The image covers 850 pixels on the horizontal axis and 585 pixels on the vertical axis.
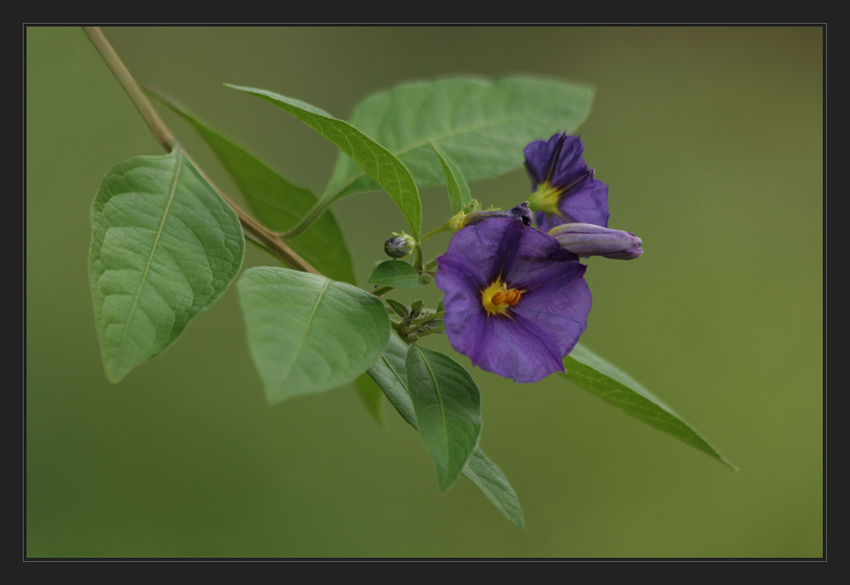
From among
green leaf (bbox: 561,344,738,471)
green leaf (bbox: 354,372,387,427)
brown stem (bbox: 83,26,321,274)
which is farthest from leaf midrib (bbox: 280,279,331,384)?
green leaf (bbox: 354,372,387,427)

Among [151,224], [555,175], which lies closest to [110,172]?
[151,224]

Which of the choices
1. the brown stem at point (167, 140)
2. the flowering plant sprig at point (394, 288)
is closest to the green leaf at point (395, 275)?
the flowering plant sprig at point (394, 288)

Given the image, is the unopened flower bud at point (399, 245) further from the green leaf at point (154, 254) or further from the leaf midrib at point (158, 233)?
the leaf midrib at point (158, 233)

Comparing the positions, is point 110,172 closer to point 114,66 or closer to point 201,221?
point 201,221

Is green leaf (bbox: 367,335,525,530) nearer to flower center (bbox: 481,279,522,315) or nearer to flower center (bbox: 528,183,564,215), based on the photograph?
flower center (bbox: 481,279,522,315)

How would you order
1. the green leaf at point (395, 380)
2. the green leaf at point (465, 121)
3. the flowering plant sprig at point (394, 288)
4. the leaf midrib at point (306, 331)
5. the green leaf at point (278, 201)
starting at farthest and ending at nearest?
the green leaf at point (278, 201) < the green leaf at point (465, 121) < the green leaf at point (395, 380) < the flowering plant sprig at point (394, 288) < the leaf midrib at point (306, 331)

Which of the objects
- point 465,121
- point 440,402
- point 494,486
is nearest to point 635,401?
point 494,486
